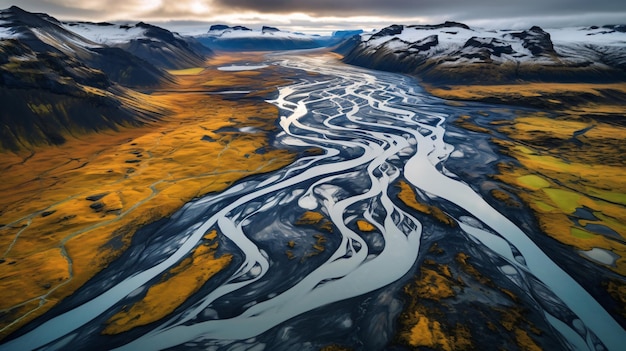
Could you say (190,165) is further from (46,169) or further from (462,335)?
(462,335)

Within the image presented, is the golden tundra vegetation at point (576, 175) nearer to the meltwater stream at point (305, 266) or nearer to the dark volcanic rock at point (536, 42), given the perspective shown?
the meltwater stream at point (305, 266)

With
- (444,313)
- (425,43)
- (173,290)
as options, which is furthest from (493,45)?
(173,290)

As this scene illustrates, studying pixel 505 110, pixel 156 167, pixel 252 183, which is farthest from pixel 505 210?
pixel 505 110

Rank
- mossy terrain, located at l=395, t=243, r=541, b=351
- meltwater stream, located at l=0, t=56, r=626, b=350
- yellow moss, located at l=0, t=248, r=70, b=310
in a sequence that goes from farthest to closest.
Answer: yellow moss, located at l=0, t=248, r=70, b=310 < meltwater stream, located at l=0, t=56, r=626, b=350 < mossy terrain, located at l=395, t=243, r=541, b=351

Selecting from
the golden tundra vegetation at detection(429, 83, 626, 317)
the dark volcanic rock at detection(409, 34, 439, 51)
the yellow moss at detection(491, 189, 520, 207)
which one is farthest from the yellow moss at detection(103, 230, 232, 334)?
the dark volcanic rock at detection(409, 34, 439, 51)

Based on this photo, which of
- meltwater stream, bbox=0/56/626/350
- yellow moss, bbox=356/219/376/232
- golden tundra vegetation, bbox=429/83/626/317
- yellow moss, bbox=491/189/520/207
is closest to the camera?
meltwater stream, bbox=0/56/626/350

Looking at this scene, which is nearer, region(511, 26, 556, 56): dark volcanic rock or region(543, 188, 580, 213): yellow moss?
region(543, 188, 580, 213): yellow moss

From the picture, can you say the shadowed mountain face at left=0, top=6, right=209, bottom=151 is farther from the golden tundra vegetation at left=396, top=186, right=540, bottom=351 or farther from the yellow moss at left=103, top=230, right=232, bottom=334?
the golden tundra vegetation at left=396, top=186, right=540, bottom=351

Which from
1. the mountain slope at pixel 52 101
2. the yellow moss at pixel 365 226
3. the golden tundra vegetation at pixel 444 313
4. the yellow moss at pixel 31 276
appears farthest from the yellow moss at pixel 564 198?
the mountain slope at pixel 52 101
